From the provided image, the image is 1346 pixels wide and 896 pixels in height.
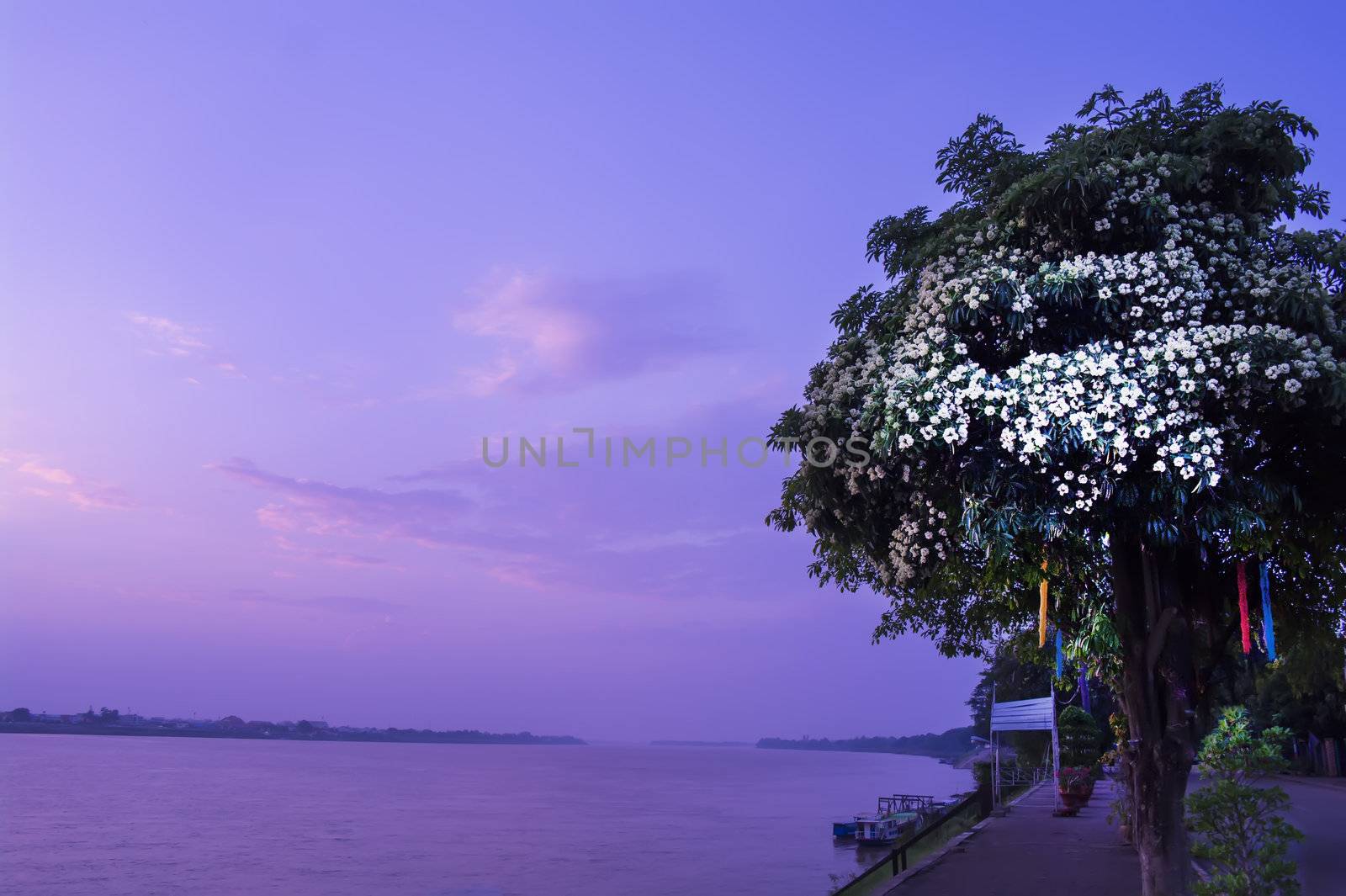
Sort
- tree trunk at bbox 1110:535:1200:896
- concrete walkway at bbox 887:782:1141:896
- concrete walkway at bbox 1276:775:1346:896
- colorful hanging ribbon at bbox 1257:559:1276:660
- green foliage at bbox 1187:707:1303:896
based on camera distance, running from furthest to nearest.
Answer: concrete walkway at bbox 1276:775:1346:896 → concrete walkway at bbox 887:782:1141:896 → tree trunk at bbox 1110:535:1200:896 → colorful hanging ribbon at bbox 1257:559:1276:660 → green foliage at bbox 1187:707:1303:896

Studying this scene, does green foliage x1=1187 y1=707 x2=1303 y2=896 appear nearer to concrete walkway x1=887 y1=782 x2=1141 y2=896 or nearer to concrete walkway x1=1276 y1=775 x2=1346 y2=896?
concrete walkway x1=1276 y1=775 x2=1346 y2=896

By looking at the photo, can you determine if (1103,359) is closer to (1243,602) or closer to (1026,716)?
(1243,602)

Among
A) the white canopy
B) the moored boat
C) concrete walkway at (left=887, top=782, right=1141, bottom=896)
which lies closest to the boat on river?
the moored boat

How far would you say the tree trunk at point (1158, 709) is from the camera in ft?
37.6

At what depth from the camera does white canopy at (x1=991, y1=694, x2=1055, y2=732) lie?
80.7 feet

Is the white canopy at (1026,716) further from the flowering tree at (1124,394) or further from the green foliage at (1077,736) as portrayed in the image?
A: the flowering tree at (1124,394)

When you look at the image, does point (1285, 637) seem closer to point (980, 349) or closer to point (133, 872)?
point (980, 349)

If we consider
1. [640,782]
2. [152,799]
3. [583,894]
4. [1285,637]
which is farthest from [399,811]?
[1285,637]

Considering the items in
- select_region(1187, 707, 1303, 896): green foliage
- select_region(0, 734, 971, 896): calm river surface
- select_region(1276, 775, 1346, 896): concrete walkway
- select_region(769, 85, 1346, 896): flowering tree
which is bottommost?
select_region(0, 734, 971, 896): calm river surface

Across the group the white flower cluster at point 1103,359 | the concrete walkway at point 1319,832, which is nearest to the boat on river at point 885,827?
the concrete walkway at point 1319,832

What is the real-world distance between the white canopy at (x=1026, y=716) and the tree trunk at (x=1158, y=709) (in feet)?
41.5

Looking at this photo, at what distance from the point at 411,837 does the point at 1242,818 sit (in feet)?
189

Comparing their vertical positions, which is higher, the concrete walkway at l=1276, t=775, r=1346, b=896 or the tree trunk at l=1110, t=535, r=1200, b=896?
the tree trunk at l=1110, t=535, r=1200, b=896

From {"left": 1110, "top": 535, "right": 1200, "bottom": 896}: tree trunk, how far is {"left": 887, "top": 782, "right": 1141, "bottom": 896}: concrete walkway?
3.67m
